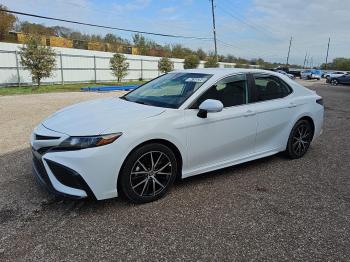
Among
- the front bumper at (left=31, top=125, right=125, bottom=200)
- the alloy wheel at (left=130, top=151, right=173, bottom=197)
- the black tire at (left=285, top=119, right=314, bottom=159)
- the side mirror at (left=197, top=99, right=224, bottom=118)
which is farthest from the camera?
the black tire at (left=285, top=119, right=314, bottom=159)

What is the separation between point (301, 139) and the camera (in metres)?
5.61

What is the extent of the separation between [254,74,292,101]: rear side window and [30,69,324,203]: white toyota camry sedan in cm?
2

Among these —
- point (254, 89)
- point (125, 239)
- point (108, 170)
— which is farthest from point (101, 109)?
point (254, 89)

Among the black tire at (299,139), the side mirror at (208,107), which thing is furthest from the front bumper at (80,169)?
the black tire at (299,139)

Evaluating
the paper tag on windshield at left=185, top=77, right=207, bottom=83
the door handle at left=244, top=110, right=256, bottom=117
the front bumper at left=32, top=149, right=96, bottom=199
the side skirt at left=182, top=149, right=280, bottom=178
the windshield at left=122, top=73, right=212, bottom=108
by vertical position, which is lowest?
the side skirt at left=182, top=149, right=280, bottom=178

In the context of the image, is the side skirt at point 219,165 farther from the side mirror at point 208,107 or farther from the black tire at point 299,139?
the side mirror at point 208,107

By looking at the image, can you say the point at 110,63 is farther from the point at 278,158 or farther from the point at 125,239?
the point at 125,239

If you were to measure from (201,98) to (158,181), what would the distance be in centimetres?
118

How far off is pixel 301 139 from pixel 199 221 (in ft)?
9.92

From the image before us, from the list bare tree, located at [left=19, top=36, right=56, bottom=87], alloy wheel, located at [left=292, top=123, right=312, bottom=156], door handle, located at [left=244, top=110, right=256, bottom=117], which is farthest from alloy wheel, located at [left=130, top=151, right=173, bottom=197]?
bare tree, located at [left=19, top=36, right=56, bottom=87]

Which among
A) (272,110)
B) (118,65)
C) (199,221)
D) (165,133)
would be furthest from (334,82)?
(199,221)

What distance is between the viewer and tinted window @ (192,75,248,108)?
427 centimetres

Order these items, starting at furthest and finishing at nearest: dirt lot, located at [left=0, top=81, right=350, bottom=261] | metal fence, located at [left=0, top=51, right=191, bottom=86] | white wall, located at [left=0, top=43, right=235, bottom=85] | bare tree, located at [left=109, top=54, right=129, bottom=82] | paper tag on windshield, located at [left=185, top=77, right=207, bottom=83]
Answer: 1. bare tree, located at [left=109, top=54, right=129, bottom=82]
2. metal fence, located at [left=0, top=51, right=191, bottom=86]
3. white wall, located at [left=0, top=43, right=235, bottom=85]
4. paper tag on windshield, located at [left=185, top=77, right=207, bottom=83]
5. dirt lot, located at [left=0, top=81, right=350, bottom=261]

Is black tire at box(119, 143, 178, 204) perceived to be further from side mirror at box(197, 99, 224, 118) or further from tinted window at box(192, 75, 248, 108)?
tinted window at box(192, 75, 248, 108)
